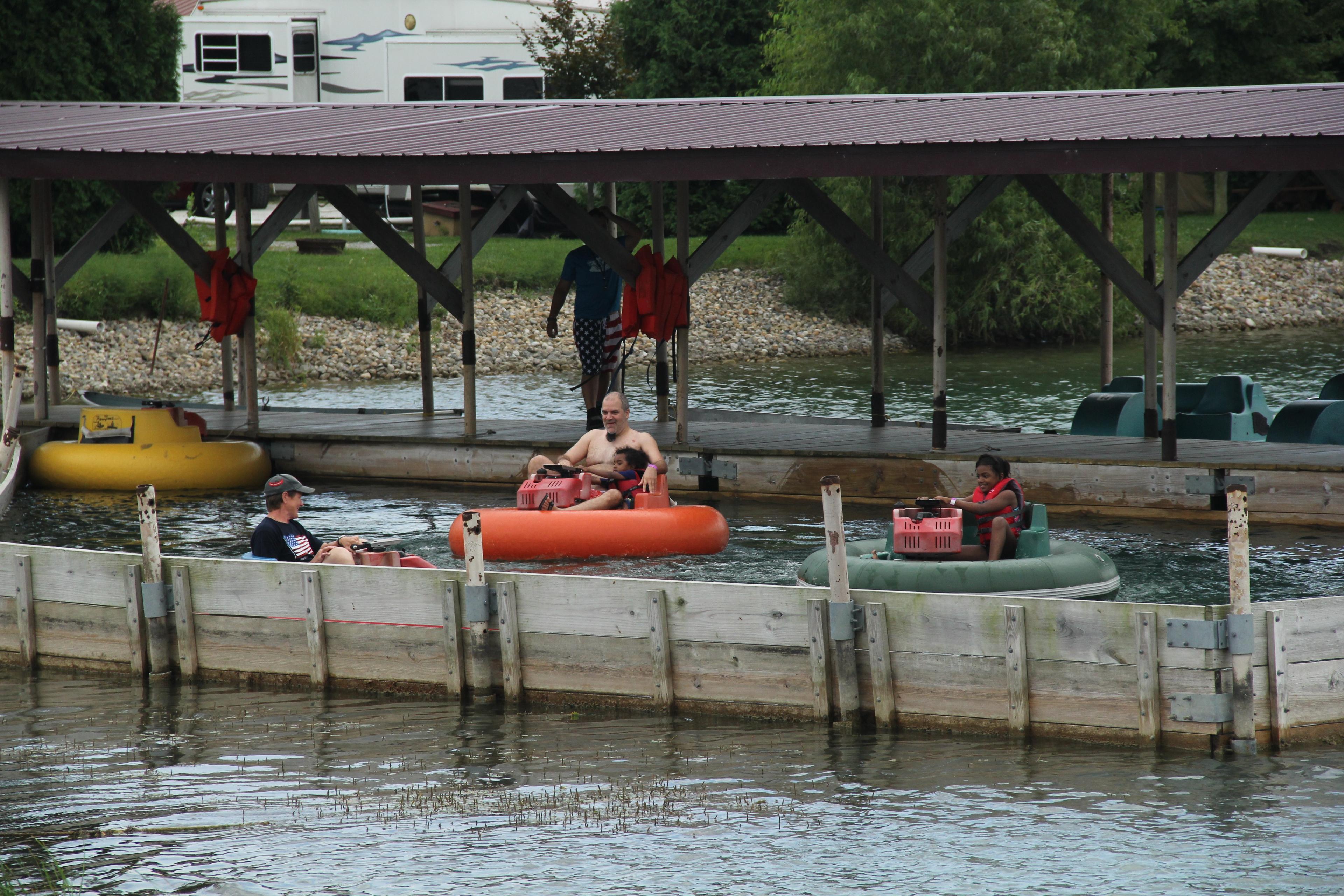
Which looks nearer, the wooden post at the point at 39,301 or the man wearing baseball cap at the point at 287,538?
the man wearing baseball cap at the point at 287,538

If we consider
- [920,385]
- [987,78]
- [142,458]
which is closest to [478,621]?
[142,458]

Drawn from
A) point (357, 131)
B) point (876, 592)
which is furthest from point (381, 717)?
point (357, 131)

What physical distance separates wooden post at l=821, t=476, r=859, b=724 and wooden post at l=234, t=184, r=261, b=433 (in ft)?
34.6

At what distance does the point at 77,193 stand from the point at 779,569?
2166 cm

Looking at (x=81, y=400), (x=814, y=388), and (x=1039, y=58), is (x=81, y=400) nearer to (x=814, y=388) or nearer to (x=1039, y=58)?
(x=814, y=388)

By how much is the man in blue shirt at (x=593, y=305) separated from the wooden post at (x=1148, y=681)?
9364 mm

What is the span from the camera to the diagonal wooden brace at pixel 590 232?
16.4 metres

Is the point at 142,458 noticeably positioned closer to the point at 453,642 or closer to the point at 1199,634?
the point at 453,642

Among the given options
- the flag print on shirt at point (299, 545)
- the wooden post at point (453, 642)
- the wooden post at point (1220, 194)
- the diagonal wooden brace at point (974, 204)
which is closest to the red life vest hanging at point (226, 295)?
the diagonal wooden brace at point (974, 204)

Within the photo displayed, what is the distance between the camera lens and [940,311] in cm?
1566

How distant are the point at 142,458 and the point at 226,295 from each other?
2027 millimetres

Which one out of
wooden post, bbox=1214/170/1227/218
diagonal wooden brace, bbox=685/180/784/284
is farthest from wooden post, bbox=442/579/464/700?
wooden post, bbox=1214/170/1227/218

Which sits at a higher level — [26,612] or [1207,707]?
[26,612]

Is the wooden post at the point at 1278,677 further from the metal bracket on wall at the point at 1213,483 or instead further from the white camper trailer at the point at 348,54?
the white camper trailer at the point at 348,54
